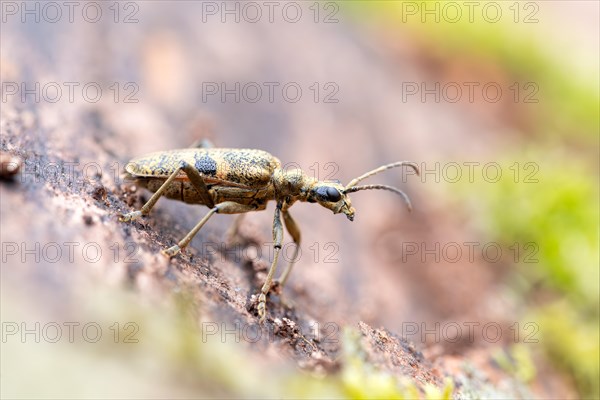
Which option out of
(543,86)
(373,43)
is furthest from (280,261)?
(543,86)

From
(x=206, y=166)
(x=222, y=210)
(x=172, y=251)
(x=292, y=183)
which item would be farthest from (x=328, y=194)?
(x=172, y=251)

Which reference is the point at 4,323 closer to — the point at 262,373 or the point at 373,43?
the point at 262,373

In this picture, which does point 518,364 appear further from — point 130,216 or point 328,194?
point 130,216

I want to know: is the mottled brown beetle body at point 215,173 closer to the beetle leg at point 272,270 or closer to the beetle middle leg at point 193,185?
the beetle middle leg at point 193,185

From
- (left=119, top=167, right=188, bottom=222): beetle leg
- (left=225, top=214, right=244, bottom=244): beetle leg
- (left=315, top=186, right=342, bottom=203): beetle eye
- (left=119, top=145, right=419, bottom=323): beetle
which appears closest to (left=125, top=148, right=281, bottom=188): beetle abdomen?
(left=119, top=145, right=419, bottom=323): beetle

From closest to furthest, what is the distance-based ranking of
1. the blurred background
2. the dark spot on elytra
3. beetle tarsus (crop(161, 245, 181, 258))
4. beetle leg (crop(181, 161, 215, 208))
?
the blurred background → beetle tarsus (crop(161, 245, 181, 258)) → beetle leg (crop(181, 161, 215, 208)) → the dark spot on elytra

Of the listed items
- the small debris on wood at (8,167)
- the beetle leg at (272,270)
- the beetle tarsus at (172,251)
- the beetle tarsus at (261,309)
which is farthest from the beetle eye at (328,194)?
the small debris on wood at (8,167)

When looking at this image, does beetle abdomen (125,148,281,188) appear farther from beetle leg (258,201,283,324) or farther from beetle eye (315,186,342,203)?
beetle eye (315,186,342,203)
